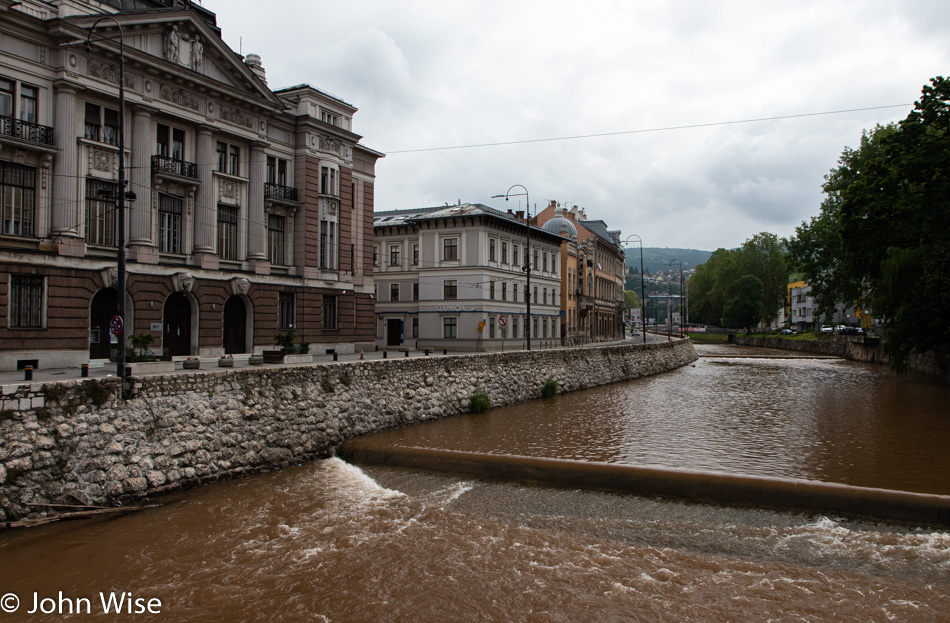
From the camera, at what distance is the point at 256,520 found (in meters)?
13.1

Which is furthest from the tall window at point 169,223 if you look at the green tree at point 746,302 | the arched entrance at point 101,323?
the green tree at point 746,302

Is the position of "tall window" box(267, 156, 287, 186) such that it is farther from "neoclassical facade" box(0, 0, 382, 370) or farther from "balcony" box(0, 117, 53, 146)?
"balcony" box(0, 117, 53, 146)

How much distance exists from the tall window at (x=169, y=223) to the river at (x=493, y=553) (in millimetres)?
15019

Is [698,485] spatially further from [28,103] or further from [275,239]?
[275,239]

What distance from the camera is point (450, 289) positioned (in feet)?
165

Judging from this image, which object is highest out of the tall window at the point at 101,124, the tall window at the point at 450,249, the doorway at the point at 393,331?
the tall window at the point at 101,124

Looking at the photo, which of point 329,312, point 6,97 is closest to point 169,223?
point 6,97

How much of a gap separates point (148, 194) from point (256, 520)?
18.3 meters

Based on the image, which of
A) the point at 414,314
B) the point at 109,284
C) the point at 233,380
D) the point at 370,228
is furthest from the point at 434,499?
the point at 414,314

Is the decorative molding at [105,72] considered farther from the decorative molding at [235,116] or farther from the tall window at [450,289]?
the tall window at [450,289]

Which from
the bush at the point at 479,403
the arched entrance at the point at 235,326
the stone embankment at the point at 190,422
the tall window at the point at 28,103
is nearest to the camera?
the stone embankment at the point at 190,422

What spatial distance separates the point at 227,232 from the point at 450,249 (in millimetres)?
22336

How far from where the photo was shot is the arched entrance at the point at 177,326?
91.6ft

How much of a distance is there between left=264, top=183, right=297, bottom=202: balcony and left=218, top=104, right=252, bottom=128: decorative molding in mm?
3156
